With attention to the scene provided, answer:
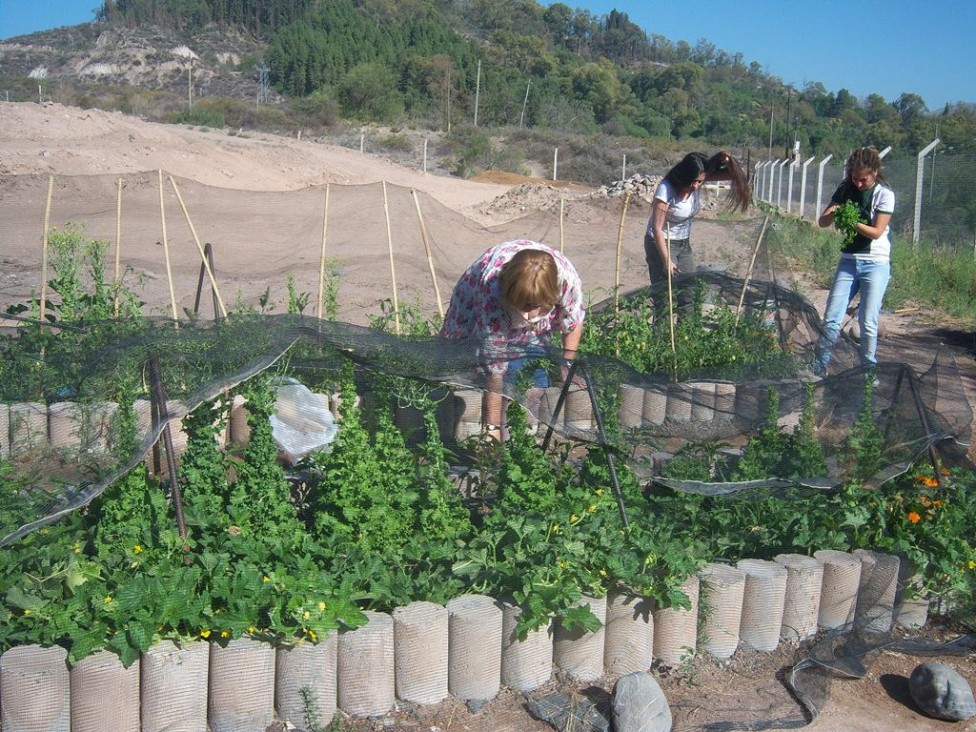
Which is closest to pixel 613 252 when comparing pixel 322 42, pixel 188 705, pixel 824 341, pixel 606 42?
pixel 824 341

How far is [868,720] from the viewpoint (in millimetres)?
3111

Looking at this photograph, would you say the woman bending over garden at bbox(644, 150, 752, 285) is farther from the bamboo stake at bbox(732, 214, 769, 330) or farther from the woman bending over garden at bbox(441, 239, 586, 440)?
the woman bending over garden at bbox(441, 239, 586, 440)

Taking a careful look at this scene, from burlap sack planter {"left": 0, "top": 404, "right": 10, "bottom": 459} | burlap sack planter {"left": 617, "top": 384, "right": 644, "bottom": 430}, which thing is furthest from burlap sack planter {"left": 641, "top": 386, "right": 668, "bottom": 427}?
burlap sack planter {"left": 0, "top": 404, "right": 10, "bottom": 459}

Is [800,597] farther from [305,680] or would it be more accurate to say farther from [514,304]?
[305,680]

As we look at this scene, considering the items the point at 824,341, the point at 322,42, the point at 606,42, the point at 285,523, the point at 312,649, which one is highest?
the point at 606,42

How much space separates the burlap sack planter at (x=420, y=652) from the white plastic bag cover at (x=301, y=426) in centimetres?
79

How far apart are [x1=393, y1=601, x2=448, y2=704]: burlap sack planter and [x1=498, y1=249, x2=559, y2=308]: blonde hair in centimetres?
137

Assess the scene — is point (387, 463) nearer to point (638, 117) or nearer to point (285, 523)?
point (285, 523)

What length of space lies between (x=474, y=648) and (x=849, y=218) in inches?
151

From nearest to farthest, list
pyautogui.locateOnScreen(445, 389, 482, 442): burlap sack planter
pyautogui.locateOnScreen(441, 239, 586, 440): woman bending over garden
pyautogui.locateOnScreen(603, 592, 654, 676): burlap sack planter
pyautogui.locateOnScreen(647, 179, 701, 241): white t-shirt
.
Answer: pyautogui.locateOnScreen(603, 592, 654, 676): burlap sack planter < pyautogui.locateOnScreen(445, 389, 482, 442): burlap sack planter < pyautogui.locateOnScreen(441, 239, 586, 440): woman bending over garden < pyautogui.locateOnScreen(647, 179, 701, 241): white t-shirt

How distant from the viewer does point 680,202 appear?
612 centimetres

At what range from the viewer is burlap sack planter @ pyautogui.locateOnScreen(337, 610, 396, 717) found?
2.90 meters

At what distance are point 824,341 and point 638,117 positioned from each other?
2160 inches

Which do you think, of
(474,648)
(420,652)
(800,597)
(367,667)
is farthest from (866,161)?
(367,667)
